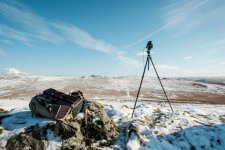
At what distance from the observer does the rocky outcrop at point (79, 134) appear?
12930 millimetres

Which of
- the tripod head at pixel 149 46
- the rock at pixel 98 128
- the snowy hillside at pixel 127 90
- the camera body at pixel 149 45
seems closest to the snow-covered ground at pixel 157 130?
the rock at pixel 98 128

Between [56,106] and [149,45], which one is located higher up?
[149,45]

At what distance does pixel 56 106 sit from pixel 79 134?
210 centimetres

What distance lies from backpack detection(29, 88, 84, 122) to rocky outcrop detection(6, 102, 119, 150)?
46cm

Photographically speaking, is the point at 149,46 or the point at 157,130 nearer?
the point at 157,130

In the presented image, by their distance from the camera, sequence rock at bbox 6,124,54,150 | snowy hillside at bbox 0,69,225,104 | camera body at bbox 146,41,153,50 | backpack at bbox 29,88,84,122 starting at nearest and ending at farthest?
rock at bbox 6,124,54,150, backpack at bbox 29,88,84,122, camera body at bbox 146,41,153,50, snowy hillside at bbox 0,69,225,104

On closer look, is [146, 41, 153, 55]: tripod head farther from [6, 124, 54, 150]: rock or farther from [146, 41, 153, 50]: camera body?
[6, 124, 54, 150]: rock

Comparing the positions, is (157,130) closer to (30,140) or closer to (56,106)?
(56,106)

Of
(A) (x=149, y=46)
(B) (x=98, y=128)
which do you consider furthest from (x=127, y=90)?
(B) (x=98, y=128)

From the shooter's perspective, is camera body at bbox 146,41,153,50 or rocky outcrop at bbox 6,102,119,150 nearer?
rocky outcrop at bbox 6,102,119,150

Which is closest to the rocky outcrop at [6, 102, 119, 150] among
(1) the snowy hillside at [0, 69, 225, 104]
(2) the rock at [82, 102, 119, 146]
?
(2) the rock at [82, 102, 119, 146]

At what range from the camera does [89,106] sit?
1603cm

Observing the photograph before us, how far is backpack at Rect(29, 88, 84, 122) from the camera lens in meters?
14.1

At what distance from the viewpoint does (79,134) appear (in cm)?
1395
